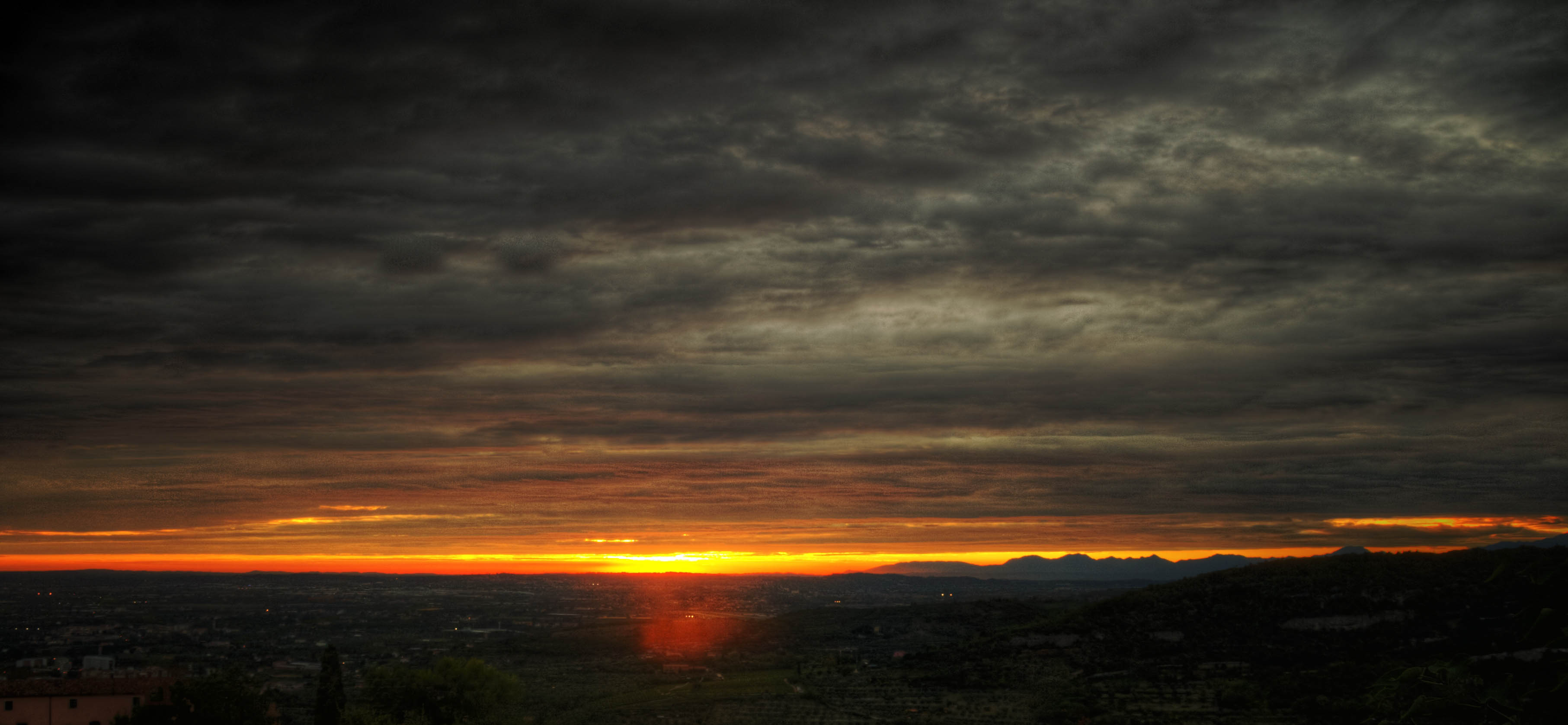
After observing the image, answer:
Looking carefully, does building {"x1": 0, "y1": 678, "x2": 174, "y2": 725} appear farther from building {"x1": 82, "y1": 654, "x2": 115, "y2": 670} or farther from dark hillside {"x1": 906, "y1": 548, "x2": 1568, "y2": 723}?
dark hillside {"x1": 906, "y1": 548, "x2": 1568, "y2": 723}

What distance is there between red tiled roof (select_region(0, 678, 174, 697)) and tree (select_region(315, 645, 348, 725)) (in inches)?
623

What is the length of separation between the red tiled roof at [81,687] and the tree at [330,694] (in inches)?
623

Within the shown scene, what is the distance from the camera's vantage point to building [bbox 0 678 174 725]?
78562 mm

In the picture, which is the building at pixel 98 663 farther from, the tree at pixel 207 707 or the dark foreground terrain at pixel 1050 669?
the tree at pixel 207 707

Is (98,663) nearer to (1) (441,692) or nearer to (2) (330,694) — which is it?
(1) (441,692)

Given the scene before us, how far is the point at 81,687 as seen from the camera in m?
82.1

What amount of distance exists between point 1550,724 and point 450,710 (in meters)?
89.0

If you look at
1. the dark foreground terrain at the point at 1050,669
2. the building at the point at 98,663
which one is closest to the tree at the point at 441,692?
the dark foreground terrain at the point at 1050,669

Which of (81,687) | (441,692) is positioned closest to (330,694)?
(441,692)

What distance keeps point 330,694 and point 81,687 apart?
28.6 meters

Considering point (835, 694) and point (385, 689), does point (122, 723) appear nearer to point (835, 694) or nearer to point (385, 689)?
point (385, 689)

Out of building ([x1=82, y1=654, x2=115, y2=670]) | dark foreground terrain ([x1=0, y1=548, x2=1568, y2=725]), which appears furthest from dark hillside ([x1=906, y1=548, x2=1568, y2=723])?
building ([x1=82, y1=654, x2=115, y2=670])

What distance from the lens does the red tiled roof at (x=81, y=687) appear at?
7919cm

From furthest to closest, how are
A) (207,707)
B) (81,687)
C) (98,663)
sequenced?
1. (98,663)
2. (81,687)
3. (207,707)
